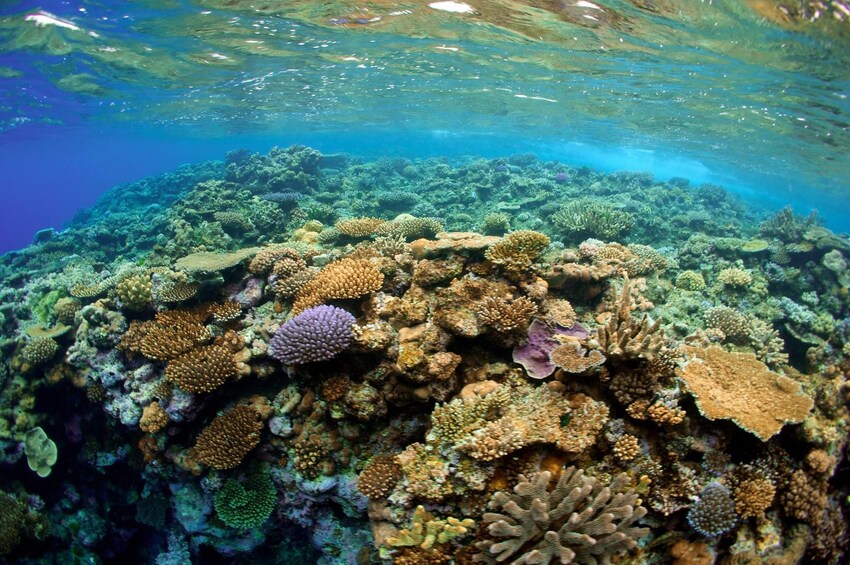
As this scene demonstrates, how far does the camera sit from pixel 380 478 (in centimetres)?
505

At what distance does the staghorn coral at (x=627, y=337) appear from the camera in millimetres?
4613

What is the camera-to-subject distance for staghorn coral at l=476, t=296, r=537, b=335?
539cm

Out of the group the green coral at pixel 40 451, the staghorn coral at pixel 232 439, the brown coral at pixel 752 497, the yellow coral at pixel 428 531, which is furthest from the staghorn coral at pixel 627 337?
the green coral at pixel 40 451

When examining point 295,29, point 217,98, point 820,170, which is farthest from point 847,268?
point 217,98

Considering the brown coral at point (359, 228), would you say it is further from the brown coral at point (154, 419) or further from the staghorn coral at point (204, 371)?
the brown coral at point (154, 419)

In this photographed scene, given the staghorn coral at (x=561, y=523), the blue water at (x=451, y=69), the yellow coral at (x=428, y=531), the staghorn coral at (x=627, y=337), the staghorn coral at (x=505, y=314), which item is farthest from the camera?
the blue water at (x=451, y=69)

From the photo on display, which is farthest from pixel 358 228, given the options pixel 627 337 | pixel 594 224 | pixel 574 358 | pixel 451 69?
pixel 451 69

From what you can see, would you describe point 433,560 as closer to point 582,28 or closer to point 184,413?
point 184,413

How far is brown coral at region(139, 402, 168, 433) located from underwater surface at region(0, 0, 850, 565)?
0.25 ft

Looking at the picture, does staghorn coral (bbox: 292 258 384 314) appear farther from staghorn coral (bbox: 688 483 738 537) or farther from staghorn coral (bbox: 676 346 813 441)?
staghorn coral (bbox: 688 483 738 537)

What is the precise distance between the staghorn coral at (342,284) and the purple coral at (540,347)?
8.17 feet

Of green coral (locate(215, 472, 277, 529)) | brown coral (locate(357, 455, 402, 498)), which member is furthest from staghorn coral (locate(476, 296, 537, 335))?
green coral (locate(215, 472, 277, 529))

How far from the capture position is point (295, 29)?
1880 cm

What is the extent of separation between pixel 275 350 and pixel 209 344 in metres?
2.12
